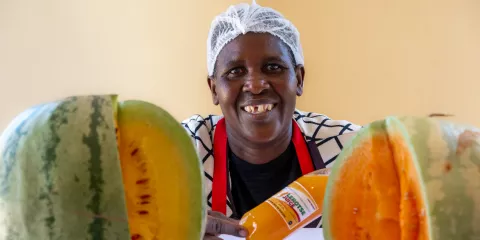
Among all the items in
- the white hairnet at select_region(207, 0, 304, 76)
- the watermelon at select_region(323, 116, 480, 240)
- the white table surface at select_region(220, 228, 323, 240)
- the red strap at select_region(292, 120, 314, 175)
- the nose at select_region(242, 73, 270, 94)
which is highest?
the white hairnet at select_region(207, 0, 304, 76)

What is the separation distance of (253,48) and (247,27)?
81 mm

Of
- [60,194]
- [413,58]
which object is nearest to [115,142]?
[60,194]

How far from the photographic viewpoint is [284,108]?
1367mm

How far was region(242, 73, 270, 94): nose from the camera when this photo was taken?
1.29m

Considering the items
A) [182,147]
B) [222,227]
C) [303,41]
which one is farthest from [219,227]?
[303,41]

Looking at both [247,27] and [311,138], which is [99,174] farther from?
[311,138]

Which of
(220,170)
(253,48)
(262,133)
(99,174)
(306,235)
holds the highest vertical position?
(253,48)

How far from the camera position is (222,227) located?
2.81ft

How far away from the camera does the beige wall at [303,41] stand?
1.92m

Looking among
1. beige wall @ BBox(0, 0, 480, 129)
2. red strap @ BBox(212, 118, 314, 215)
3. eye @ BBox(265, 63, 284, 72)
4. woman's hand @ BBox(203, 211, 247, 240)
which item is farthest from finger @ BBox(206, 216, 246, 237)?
Result: beige wall @ BBox(0, 0, 480, 129)

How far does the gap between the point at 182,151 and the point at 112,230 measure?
14 centimetres

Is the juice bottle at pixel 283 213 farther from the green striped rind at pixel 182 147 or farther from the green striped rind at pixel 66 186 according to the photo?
the green striped rind at pixel 66 186

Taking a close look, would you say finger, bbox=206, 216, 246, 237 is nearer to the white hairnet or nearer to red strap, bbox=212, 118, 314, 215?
red strap, bbox=212, 118, 314, 215

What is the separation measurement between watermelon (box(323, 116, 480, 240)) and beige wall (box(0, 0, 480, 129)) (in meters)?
1.51
